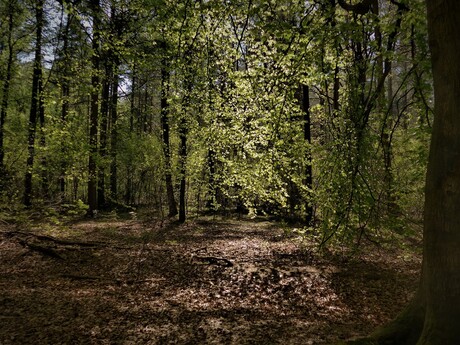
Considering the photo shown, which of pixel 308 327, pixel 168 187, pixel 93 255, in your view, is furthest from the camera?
pixel 168 187

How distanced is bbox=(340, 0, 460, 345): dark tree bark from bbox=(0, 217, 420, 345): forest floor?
269 cm

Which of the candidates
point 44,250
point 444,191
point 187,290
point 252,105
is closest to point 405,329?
point 444,191

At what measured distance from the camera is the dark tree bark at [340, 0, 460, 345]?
2600mm

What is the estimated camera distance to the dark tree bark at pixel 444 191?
260 centimetres

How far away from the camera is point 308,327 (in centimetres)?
570

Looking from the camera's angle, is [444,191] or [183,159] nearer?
[444,191]

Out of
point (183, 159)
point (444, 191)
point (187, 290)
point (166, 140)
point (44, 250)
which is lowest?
point (187, 290)

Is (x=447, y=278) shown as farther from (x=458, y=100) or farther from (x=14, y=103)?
(x=14, y=103)

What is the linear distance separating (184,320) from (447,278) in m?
4.61

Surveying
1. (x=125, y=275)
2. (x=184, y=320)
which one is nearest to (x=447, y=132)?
(x=184, y=320)

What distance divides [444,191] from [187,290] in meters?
6.26

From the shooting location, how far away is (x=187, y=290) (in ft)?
25.0

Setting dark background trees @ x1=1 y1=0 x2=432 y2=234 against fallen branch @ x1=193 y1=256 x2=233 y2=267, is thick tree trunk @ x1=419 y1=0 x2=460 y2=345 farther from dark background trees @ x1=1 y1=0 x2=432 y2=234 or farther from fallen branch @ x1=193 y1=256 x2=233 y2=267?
fallen branch @ x1=193 y1=256 x2=233 y2=267

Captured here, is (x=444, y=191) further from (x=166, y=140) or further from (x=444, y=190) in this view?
(x=166, y=140)
